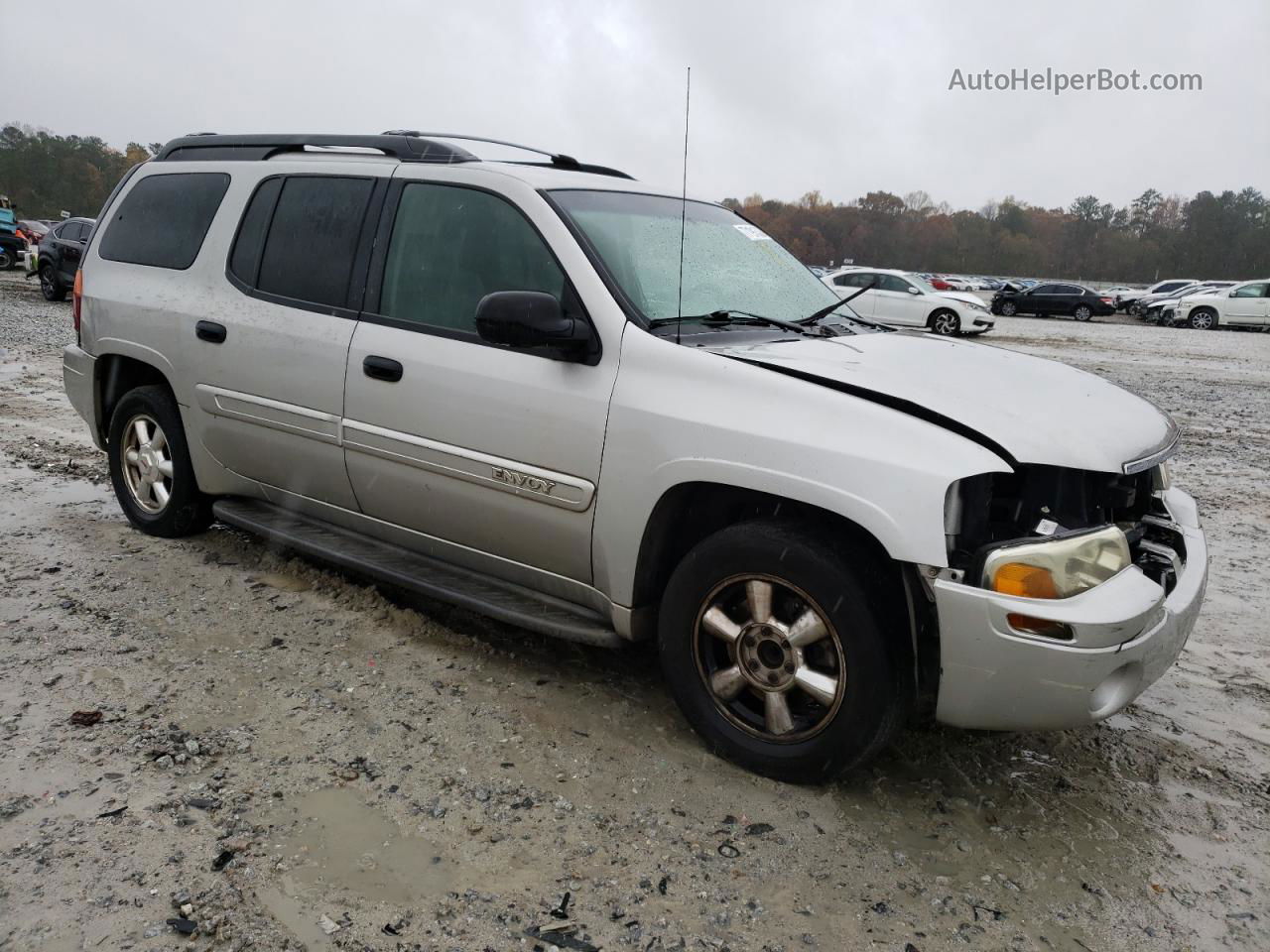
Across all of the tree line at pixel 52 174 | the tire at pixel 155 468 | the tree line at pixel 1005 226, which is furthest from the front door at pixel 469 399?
the tree line at pixel 52 174

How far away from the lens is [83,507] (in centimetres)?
548

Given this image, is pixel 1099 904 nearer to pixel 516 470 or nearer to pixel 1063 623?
pixel 1063 623

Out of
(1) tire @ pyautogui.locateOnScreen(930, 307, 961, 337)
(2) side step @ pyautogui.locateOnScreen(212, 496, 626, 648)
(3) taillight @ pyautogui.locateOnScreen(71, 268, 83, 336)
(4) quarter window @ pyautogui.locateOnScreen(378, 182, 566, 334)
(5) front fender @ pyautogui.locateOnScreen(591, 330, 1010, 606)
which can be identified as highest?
(4) quarter window @ pyautogui.locateOnScreen(378, 182, 566, 334)

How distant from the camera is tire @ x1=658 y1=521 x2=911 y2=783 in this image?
2.67m

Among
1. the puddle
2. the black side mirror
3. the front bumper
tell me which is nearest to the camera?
the puddle

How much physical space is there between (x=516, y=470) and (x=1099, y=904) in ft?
7.04

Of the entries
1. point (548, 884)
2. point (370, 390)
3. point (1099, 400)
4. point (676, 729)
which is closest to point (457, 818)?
point (548, 884)

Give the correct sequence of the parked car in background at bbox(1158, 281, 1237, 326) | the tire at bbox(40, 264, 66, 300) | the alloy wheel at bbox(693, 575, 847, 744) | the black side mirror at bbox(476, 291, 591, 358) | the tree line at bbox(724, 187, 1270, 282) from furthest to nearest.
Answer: the tree line at bbox(724, 187, 1270, 282)
the parked car in background at bbox(1158, 281, 1237, 326)
the tire at bbox(40, 264, 66, 300)
the black side mirror at bbox(476, 291, 591, 358)
the alloy wheel at bbox(693, 575, 847, 744)

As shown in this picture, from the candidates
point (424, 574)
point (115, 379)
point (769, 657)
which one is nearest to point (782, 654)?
point (769, 657)

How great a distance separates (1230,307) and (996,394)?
3112 cm

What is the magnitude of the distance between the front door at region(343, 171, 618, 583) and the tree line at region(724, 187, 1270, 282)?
6639 centimetres

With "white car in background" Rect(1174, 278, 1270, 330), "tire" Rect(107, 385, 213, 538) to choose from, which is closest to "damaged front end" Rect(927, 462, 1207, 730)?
"tire" Rect(107, 385, 213, 538)

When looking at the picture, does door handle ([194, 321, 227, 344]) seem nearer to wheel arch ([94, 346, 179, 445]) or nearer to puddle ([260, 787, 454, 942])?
wheel arch ([94, 346, 179, 445])

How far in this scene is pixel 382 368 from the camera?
3.58 meters
